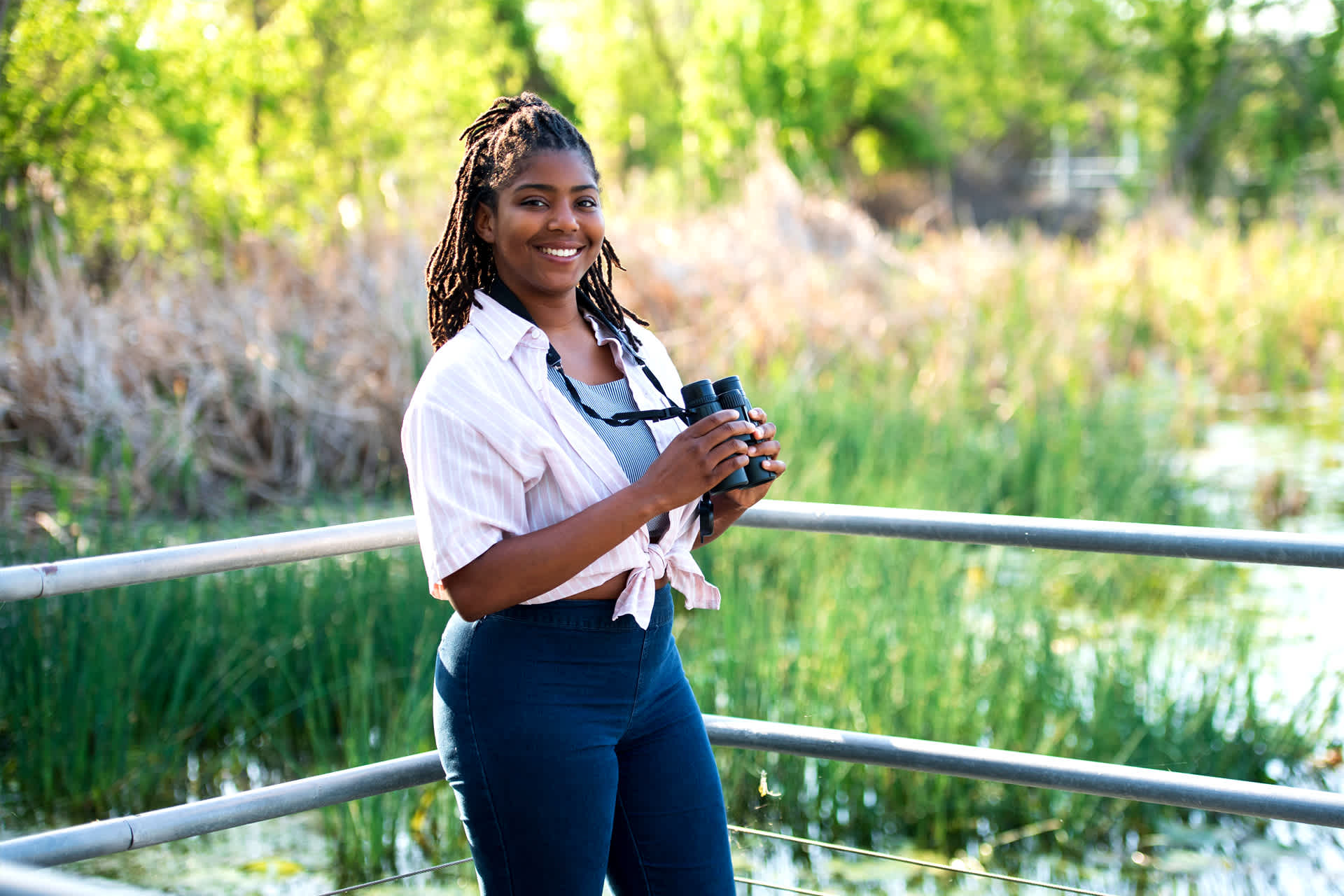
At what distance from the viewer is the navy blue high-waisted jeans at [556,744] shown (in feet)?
5.29

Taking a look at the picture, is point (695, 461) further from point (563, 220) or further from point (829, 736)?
point (829, 736)

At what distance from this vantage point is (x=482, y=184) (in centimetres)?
179

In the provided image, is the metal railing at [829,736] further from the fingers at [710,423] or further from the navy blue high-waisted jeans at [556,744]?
the fingers at [710,423]

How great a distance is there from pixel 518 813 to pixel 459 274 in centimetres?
72

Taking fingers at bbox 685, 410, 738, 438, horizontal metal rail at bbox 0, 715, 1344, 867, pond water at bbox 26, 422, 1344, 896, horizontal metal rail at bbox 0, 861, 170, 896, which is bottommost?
pond water at bbox 26, 422, 1344, 896

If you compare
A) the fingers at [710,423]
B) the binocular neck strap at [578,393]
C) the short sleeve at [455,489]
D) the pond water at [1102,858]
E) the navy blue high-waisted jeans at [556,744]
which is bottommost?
the pond water at [1102,858]

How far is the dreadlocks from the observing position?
175 centimetres

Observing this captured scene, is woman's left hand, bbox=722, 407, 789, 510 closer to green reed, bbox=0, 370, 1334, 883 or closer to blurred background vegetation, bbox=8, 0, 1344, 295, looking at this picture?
green reed, bbox=0, 370, 1334, 883

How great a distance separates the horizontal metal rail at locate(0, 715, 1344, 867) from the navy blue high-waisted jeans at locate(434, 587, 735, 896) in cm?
31

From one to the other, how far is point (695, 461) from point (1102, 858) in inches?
102

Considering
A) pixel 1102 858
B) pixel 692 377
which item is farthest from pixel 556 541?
pixel 692 377

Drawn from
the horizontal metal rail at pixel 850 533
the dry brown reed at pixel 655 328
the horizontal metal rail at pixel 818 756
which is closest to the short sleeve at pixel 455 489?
the horizontal metal rail at pixel 850 533

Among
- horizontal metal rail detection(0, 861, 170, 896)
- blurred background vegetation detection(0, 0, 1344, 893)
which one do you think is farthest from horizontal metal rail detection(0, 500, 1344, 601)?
horizontal metal rail detection(0, 861, 170, 896)

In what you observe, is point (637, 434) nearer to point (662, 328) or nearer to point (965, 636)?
point (965, 636)
